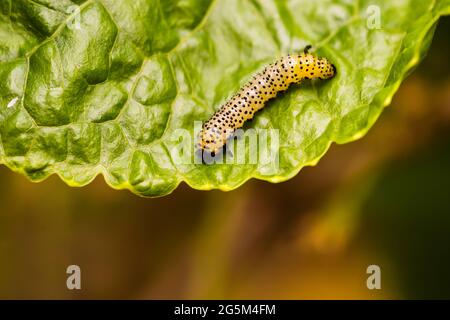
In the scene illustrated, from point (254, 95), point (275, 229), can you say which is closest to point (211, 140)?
point (254, 95)

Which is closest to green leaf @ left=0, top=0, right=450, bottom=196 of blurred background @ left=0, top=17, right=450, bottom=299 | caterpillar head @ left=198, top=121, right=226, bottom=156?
caterpillar head @ left=198, top=121, right=226, bottom=156

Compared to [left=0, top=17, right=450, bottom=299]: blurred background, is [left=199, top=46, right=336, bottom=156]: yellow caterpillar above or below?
above

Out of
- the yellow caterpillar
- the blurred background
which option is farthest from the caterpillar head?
the blurred background

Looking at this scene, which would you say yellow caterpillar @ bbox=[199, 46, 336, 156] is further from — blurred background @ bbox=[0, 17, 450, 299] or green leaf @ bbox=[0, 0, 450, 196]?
blurred background @ bbox=[0, 17, 450, 299]

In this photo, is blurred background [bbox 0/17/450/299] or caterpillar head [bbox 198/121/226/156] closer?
caterpillar head [bbox 198/121/226/156]

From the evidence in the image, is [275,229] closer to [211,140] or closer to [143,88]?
[211,140]
